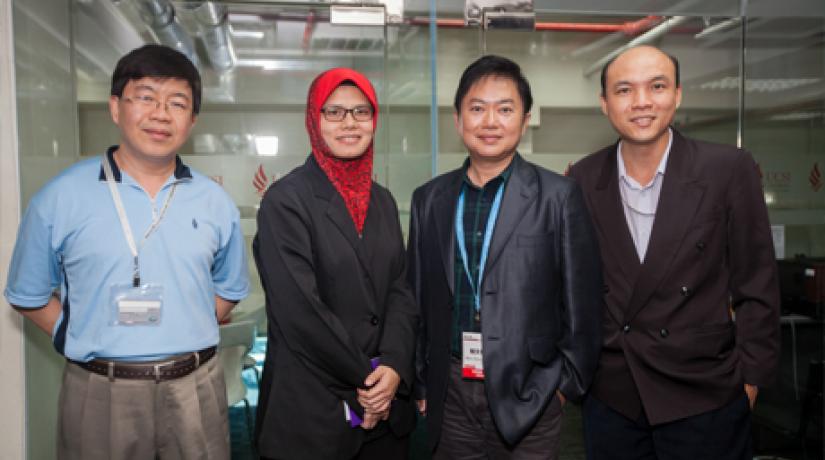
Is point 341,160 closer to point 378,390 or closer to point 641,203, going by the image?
point 378,390

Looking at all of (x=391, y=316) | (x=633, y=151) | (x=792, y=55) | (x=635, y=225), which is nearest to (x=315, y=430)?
(x=391, y=316)

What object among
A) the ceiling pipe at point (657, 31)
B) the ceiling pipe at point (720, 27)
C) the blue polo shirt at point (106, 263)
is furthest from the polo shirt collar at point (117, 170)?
the ceiling pipe at point (720, 27)

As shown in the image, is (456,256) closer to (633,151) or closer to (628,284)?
(628,284)

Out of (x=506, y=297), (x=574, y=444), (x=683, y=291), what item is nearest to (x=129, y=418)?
(x=506, y=297)

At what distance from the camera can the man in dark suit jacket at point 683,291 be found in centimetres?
183

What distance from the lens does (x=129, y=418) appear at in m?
1.73

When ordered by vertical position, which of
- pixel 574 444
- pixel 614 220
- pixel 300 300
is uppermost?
pixel 614 220

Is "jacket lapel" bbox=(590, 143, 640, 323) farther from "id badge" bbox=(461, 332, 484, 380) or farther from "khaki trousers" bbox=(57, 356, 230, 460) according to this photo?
"khaki trousers" bbox=(57, 356, 230, 460)

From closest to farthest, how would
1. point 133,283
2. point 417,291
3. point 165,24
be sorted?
point 133,283, point 417,291, point 165,24

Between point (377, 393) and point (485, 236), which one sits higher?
point (485, 236)

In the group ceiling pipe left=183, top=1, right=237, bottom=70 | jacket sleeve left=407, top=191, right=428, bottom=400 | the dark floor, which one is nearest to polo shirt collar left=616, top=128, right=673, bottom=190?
jacket sleeve left=407, top=191, right=428, bottom=400

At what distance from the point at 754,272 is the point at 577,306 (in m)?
0.59

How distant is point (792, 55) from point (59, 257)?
3918mm

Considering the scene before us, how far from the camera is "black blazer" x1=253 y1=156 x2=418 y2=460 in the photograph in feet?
5.46
